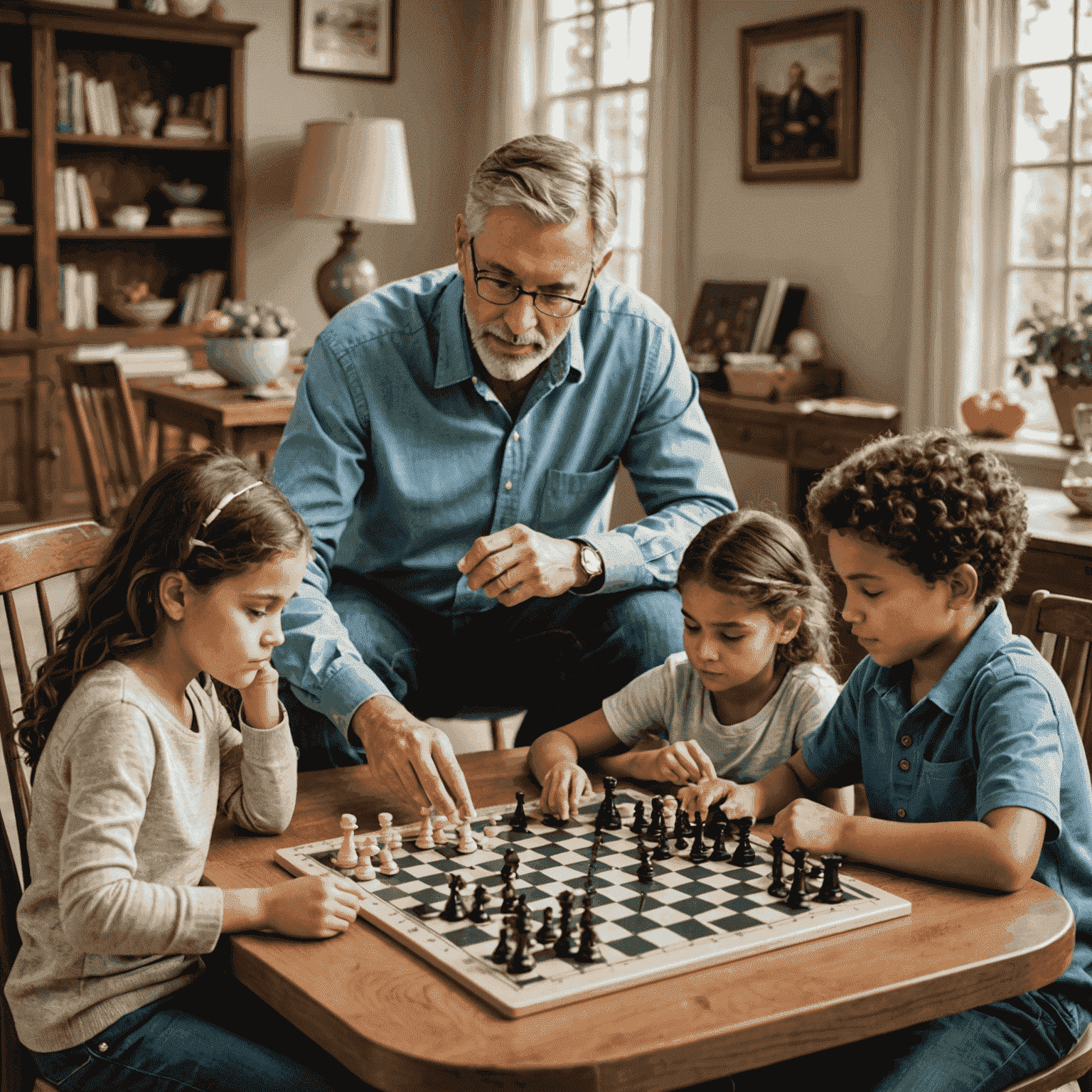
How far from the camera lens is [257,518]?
1.36 m

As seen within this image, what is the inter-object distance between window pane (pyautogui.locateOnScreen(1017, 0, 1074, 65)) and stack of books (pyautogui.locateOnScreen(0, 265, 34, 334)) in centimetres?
422

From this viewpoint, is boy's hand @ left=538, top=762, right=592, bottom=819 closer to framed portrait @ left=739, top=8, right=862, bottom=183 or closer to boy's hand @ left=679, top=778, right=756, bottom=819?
boy's hand @ left=679, top=778, right=756, bottom=819

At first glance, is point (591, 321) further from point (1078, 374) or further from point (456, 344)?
point (1078, 374)

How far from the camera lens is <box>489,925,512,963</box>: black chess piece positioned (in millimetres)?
1076

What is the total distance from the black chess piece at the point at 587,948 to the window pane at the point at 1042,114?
3.95 meters

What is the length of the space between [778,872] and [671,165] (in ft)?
15.4

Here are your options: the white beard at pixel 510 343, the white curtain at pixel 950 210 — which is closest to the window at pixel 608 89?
the white curtain at pixel 950 210

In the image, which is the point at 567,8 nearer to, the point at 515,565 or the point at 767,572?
the point at 515,565

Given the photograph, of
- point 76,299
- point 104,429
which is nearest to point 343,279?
point 76,299

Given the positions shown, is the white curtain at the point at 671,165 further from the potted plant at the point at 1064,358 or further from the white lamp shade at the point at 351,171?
the potted plant at the point at 1064,358

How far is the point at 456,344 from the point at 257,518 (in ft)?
2.95

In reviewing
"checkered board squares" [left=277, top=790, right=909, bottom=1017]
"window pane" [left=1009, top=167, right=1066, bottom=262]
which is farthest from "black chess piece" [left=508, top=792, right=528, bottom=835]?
"window pane" [left=1009, top=167, right=1066, bottom=262]

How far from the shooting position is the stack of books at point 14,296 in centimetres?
585

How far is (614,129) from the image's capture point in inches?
242
